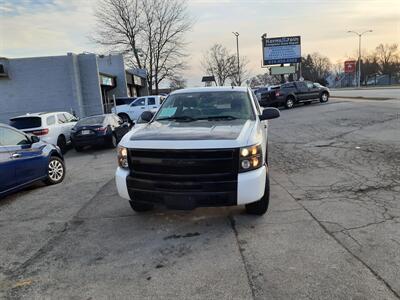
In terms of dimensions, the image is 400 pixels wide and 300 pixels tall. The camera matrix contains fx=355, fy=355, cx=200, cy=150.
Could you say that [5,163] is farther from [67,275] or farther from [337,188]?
[337,188]

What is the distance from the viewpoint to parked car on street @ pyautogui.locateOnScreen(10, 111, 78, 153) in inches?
488

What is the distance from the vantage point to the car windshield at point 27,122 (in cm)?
1237

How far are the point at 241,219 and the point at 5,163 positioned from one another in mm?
4312

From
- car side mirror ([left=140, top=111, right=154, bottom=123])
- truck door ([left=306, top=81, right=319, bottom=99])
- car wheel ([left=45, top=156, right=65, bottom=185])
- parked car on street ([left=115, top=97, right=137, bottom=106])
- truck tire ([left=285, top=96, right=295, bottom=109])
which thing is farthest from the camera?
truck door ([left=306, top=81, right=319, bottom=99])

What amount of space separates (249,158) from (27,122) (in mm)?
10487

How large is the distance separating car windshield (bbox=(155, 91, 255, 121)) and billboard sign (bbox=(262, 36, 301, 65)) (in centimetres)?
3558

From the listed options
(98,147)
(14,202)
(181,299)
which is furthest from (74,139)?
(181,299)

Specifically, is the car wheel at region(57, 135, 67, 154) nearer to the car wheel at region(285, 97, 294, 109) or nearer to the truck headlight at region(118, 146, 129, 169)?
the truck headlight at region(118, 146, 129, 169)

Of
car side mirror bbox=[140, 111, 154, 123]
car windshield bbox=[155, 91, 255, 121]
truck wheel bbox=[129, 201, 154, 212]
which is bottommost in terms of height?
truck wheel bbox=[129, 201, 154, 212]

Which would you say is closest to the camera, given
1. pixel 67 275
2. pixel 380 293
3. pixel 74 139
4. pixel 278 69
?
pixel 380 293

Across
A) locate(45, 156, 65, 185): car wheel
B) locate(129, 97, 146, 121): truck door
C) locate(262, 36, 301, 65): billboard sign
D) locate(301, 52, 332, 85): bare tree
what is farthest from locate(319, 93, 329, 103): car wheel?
locate(301, 52, 332, 85): bare tree

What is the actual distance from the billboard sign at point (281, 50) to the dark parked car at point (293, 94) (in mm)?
13180

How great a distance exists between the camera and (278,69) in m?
41.3

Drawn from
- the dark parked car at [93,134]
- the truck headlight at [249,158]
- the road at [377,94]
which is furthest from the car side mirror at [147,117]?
the road at [377,94]
